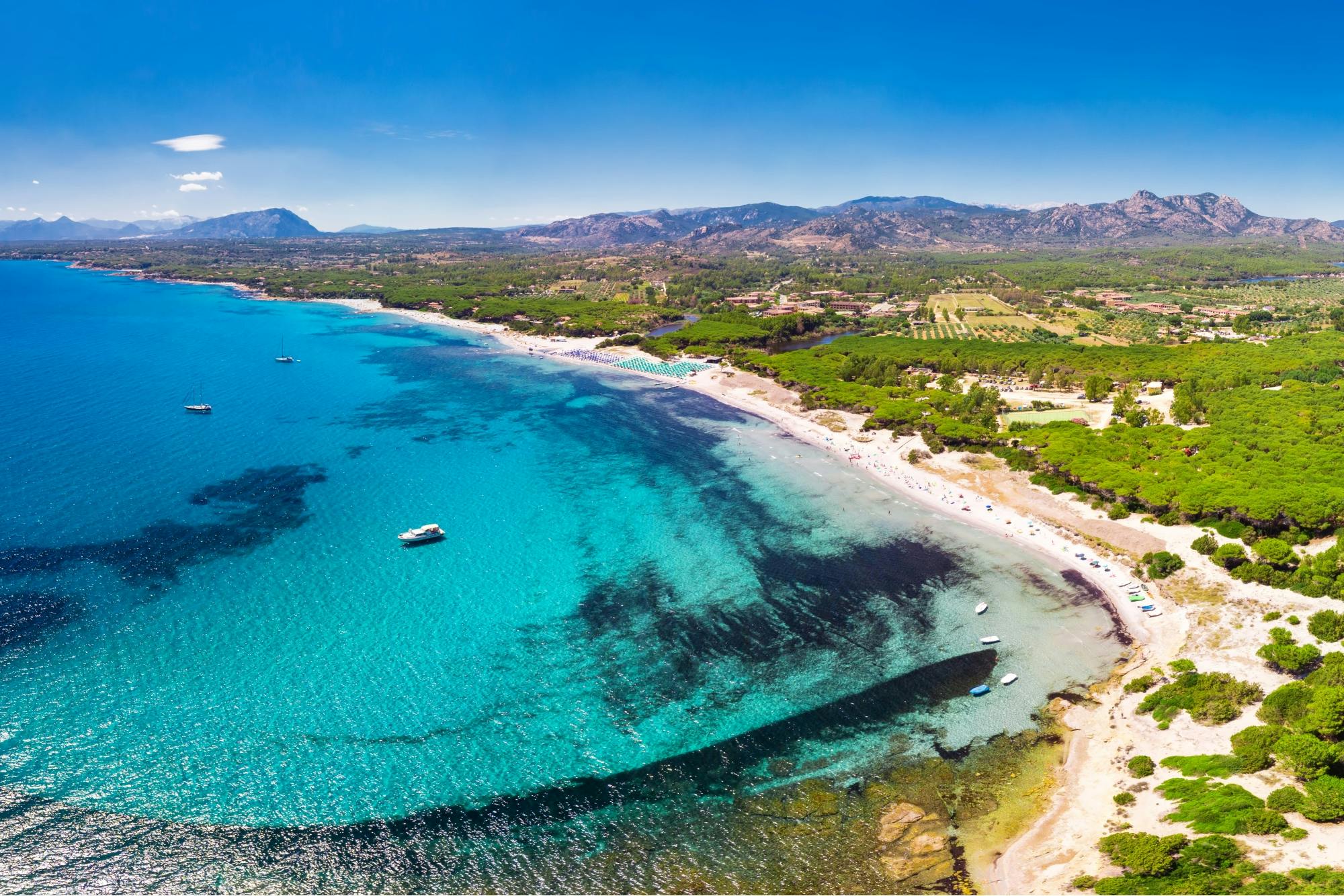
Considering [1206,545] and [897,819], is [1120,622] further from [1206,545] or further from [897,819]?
[897,819]

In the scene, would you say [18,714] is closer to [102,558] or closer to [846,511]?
[102,558]

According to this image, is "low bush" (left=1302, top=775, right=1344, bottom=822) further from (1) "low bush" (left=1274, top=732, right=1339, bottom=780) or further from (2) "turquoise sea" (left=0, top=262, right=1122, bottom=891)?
(2) "turquoise sea" (left=0, top=262, right=1122, bottom=891)

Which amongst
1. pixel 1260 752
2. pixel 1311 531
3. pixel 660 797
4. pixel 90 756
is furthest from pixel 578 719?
pixel 1311 531

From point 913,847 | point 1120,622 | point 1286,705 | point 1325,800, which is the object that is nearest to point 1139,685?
point 1286,705

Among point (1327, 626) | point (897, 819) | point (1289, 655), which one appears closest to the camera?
point (897, 819)

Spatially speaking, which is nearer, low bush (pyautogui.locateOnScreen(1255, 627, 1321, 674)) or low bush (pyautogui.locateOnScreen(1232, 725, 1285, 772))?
low bush (pyautogui.locateOnScreen(1232, 725, 1285, 772))

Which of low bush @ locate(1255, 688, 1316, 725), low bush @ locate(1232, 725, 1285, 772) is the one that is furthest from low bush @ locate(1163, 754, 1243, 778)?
low bush @ locate(1255, 688, 1316, 725)
